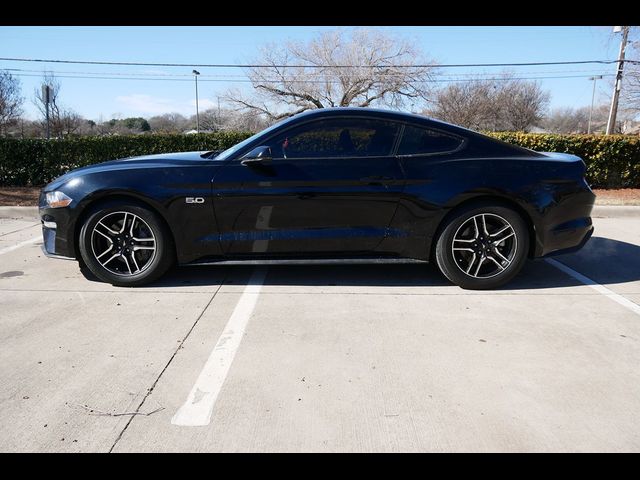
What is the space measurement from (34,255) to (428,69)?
30.0 m

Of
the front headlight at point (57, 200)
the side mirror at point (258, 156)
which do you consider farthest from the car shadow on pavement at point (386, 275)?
the side mirror at point (258, 156)

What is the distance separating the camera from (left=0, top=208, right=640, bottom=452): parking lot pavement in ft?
7.59

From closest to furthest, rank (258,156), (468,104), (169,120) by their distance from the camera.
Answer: (258,156) → (468,104) → (169,120)

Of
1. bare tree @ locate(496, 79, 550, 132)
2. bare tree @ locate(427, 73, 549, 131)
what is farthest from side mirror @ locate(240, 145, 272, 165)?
bare tree @ locate(496, 79, 550, 132)

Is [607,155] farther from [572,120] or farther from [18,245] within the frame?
[572,120]

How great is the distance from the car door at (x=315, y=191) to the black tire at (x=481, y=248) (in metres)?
0.57

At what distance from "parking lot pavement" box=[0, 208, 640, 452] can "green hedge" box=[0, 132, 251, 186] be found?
6788 mm

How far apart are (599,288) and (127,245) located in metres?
4.21

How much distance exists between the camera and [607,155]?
10.5 metres

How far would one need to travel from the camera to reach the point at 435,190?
4.13 m

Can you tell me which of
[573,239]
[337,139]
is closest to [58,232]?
[337,139]

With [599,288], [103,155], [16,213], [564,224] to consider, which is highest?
[103,155]

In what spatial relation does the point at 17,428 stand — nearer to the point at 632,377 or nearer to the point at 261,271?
the point at 261,271

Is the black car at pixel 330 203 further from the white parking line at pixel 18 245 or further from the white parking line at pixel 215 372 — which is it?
the white parking line at pixel 18 245
